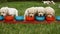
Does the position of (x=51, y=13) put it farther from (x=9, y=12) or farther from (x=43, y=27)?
(x=9, y=12)

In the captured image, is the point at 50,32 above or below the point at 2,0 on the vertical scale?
below

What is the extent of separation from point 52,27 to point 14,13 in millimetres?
1474

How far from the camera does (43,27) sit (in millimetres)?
4863

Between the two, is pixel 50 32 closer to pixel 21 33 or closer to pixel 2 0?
pixel 21 33

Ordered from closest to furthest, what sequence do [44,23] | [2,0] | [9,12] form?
[44,23], [9,12], [2,0]

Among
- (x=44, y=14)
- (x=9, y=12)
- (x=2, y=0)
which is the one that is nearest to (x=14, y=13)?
(x=9, y=12)

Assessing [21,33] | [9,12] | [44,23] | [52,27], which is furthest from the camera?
[9,12]

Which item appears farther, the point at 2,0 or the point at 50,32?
the point at 2,0

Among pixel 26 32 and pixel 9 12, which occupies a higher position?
pixel 9 12

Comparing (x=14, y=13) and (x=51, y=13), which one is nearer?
(x=51, y=13)

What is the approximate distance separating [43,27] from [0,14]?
5.02ft

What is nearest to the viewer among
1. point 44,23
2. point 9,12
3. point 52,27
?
point 52,27

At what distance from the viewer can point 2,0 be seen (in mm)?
12312

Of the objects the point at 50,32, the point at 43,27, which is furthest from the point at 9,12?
the point at 50,32
